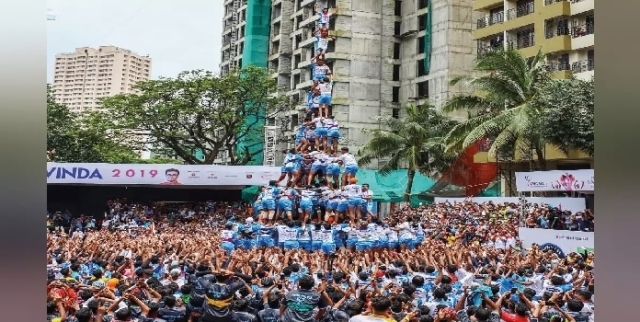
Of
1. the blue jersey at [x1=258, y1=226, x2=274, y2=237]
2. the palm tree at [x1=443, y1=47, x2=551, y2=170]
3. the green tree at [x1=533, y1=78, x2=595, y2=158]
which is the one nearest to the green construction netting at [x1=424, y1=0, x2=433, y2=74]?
the palm tree at [x1=443, y1=47, x2=551, y2=170]

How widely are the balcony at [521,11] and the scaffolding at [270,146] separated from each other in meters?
13.5

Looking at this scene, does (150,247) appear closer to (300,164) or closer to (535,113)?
(300,164)

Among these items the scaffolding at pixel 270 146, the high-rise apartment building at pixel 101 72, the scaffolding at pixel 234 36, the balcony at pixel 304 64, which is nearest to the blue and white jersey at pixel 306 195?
the high-rise apartment building at pixel 101 72

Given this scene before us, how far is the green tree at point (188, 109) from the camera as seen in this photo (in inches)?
1031

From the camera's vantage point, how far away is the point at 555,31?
859 inches

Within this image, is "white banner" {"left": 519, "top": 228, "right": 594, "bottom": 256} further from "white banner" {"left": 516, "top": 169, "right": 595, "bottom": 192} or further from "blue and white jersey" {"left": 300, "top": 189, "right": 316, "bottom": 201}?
"blue and white jersey" {"left": 300, "top": 189, "right": 316, "bottom": 201}

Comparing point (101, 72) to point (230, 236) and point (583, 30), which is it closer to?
point (230, 236)

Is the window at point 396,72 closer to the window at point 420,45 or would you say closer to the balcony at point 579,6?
the window at point 420,45
